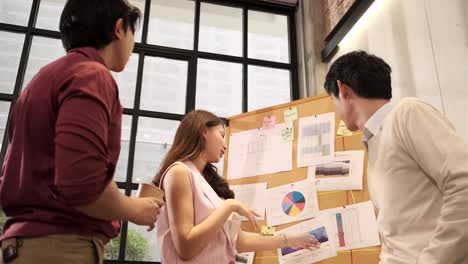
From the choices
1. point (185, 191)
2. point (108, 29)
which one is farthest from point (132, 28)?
point (185, 191)

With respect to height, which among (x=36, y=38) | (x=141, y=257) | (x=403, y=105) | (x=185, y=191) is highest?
Answer: (x=36, y=38)

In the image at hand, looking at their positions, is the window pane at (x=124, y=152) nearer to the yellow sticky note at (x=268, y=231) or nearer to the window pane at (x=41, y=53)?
the window pane at (x=41, y=53)

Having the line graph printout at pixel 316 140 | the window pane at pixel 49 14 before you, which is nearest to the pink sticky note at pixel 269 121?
the line graph printout at pixel 316 140

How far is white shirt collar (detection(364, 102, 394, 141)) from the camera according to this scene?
125 centimetres

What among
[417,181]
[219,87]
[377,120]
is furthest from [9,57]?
[417,181]

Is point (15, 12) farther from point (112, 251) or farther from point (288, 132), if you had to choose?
point (288, 132)

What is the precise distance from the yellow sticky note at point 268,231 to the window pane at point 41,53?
6.69 feet

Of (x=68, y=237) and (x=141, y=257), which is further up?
(x=68, y=237)

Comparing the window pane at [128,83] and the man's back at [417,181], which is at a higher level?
the window pane at [128,83]

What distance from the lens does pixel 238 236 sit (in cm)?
190

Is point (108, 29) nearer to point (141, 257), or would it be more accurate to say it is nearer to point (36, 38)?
point (141, 257)

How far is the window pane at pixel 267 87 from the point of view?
338 centimetres

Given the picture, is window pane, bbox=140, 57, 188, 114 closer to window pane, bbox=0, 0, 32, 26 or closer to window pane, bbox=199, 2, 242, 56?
window pane, bbox=199, 2, 242, 56

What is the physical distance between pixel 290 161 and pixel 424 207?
4.32 ft
